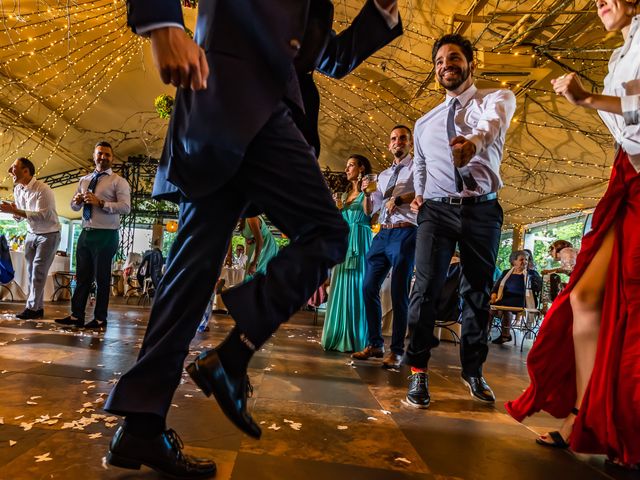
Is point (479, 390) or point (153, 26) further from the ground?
point (153, 26)

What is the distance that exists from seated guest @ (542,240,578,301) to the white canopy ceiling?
0.91 metres

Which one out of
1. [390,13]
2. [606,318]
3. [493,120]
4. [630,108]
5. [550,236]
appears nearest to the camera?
[390,13]

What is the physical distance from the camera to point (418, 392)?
201 centimetres

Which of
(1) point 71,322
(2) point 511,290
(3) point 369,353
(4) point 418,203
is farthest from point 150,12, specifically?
(2) point 511,290

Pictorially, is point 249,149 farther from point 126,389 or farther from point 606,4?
point 606,4

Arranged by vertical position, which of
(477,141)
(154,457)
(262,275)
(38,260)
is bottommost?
(154,457)

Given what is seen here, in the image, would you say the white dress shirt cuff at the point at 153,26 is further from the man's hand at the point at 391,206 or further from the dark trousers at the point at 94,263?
the dark trousers at the point at 94,263

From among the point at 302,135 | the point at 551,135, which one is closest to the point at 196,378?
the point at 302,135

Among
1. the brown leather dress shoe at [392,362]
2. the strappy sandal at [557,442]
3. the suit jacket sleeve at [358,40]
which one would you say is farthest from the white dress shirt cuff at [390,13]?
the brown leather dress shoe at [392,362]

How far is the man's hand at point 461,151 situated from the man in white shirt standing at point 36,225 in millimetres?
4307

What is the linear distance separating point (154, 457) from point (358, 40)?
3.87ft

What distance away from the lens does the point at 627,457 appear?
1.34 metres

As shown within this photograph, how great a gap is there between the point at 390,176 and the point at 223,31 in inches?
109

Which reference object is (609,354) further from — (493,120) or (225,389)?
(225,389)
